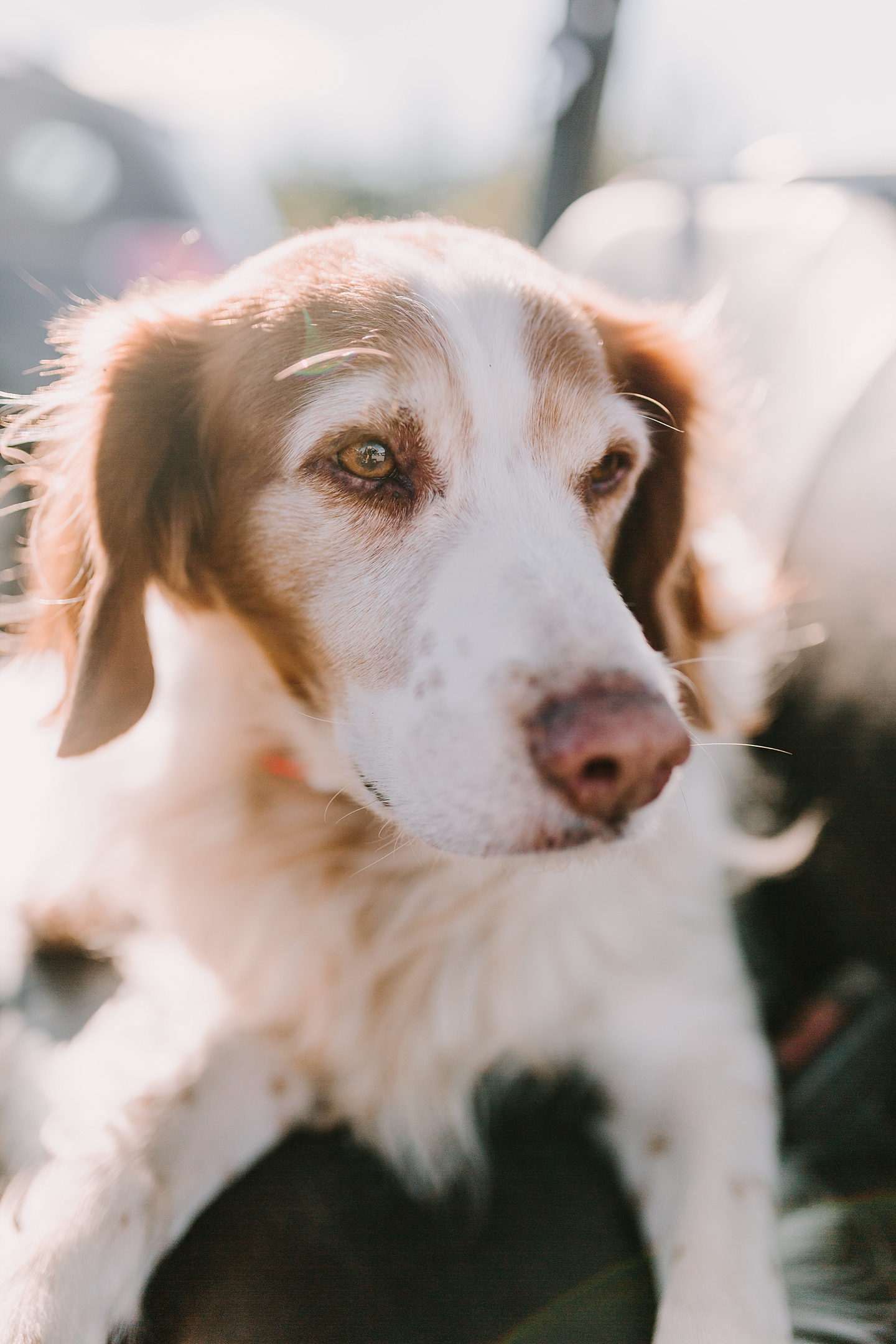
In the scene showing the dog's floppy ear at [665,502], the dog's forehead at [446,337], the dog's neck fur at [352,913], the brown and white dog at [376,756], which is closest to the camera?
the brown and white dog at [376,756]

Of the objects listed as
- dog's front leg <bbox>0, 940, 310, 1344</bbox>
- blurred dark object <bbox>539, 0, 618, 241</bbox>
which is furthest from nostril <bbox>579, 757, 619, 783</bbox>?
blurred dark object <bbox>539, 0, 618, 241</bbox>

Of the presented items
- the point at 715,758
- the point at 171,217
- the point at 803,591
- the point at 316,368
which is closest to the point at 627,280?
the point at 803,591

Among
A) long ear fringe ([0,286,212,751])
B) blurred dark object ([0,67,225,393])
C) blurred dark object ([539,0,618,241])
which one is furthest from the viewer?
blurred dark object ([0,67,225,393])

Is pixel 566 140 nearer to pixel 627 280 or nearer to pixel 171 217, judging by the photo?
pixel 627 280

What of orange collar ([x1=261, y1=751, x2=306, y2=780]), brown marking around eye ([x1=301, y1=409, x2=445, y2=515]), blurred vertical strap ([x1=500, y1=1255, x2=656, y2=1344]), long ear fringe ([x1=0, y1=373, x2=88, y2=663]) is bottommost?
blurred vertical strap ([x1=500, y1=1255, x2=656, y2=1344])

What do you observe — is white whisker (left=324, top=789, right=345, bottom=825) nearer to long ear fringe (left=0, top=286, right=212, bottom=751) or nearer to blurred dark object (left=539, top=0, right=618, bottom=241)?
long ear fringe (left=0, top=286, right=212, bottom=751)

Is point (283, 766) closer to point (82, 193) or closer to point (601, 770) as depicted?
point (601, 770)

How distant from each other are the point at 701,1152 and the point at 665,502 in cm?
96

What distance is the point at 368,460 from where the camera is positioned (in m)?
1.10

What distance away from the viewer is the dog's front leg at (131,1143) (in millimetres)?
952

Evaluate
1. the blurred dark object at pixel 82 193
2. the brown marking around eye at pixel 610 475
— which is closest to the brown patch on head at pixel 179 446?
the brown marking around eye at pixel 610 475

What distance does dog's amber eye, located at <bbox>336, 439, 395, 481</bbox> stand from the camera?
110cm

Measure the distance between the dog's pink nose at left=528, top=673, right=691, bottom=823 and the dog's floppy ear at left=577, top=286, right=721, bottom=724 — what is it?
581mm

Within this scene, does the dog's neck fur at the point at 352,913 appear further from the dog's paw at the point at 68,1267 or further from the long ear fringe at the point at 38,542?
the dog's paw at the point at 68,1267
